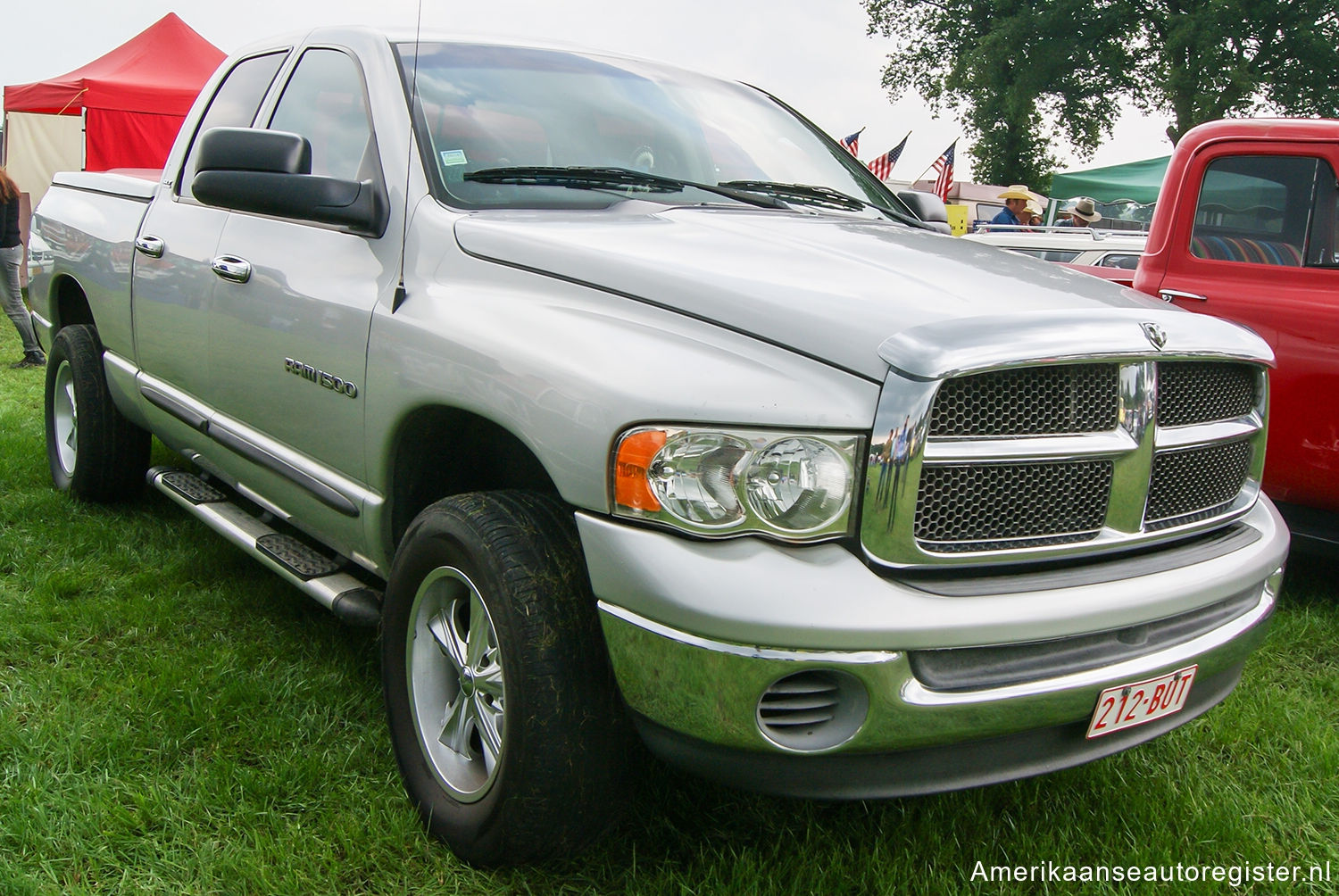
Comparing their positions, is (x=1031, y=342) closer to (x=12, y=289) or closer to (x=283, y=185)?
(x=283, y=185)

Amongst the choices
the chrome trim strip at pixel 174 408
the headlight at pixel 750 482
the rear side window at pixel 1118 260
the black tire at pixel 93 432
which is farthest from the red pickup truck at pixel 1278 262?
the rear side window at pixel 1118 260

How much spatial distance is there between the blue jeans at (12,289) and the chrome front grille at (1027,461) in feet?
29.0

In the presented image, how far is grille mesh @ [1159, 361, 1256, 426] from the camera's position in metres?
2.09

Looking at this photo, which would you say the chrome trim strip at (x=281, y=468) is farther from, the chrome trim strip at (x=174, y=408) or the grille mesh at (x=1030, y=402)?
the grille mesh at (x=1030, y=402)

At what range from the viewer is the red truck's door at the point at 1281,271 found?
3969 mm

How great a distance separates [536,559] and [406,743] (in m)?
0.69

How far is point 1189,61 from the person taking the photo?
98.5 feet

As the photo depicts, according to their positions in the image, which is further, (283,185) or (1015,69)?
(1015,69)

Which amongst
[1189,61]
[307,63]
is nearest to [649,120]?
[307,63]

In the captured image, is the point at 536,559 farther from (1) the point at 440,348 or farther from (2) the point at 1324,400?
(2) the point at 1324,400

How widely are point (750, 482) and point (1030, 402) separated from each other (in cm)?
52

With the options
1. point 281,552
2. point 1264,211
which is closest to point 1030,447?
point 281,552

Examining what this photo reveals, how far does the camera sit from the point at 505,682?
1.96m

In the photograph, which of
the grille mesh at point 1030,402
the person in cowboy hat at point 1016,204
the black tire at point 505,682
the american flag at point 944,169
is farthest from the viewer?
the american flag at point 944,169
